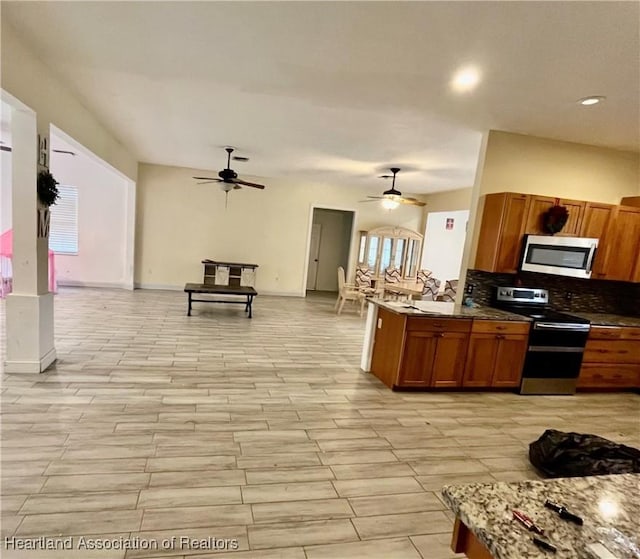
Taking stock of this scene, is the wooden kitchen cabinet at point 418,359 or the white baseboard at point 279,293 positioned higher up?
the wooden kitchen cabinet at point 418,359

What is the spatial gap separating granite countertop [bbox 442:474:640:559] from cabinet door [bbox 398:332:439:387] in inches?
99.6

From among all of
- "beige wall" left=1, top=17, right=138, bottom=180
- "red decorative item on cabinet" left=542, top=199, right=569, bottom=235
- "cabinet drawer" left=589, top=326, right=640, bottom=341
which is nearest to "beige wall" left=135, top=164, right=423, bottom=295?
"beige wall" left=1, top=17, right=138, bottom=180

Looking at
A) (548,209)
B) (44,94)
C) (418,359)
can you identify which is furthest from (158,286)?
(548,209)

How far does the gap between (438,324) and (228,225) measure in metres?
6.08

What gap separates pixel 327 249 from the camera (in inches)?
428

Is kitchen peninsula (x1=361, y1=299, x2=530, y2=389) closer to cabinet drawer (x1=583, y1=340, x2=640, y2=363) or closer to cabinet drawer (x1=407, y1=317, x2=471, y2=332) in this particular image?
cabinet drawer (x1=407, y1=317, x2=471, y2=332)

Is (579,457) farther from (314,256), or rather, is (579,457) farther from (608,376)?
(314,256)

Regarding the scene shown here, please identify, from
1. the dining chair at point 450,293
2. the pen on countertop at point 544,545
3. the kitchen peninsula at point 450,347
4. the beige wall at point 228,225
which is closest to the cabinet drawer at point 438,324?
the kitchen peninsula at point 450,347

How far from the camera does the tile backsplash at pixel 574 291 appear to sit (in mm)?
4320

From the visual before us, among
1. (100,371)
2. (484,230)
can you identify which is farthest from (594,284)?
(100,371)

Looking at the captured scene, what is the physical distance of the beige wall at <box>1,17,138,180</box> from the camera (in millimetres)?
2605

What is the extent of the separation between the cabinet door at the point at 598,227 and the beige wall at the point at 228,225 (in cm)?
552

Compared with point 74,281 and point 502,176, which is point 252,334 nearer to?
point 502,176

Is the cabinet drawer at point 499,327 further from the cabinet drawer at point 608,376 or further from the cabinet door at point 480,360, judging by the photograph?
the cabinet drawer at point 608,376
